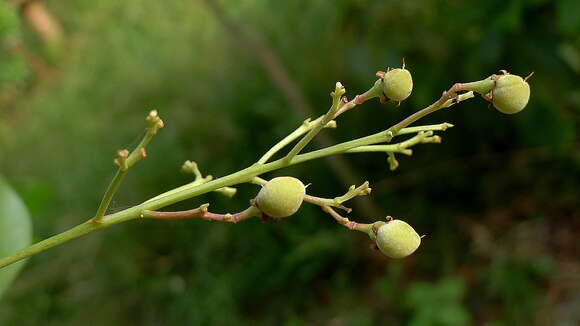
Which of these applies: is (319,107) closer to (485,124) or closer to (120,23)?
(485,124)

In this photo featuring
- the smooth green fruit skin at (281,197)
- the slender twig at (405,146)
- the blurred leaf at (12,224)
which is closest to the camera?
the smooth green fruit skin at (281,197)

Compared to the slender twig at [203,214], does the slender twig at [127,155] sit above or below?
above

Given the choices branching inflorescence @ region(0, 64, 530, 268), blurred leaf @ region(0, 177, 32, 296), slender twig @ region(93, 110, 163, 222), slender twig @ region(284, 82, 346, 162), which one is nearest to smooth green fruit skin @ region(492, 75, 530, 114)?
branching inflorescence @ region(0, 64, 530, 268)

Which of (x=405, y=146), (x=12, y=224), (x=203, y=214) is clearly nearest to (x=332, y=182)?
(x=12, y=224)

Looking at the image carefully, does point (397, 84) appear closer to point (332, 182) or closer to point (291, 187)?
point (291, 187)

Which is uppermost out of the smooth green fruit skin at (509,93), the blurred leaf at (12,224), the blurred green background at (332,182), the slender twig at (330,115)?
the blurred green background at (332,182)

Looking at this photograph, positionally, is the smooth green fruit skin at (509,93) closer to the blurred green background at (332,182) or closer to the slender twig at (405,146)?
the slender twig at (405,146)

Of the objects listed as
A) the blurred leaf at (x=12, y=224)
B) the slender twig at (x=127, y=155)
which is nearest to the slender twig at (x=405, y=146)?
the slender twig at (x=127, y=155)

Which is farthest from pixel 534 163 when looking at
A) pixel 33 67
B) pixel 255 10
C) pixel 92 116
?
pixel 33 67
